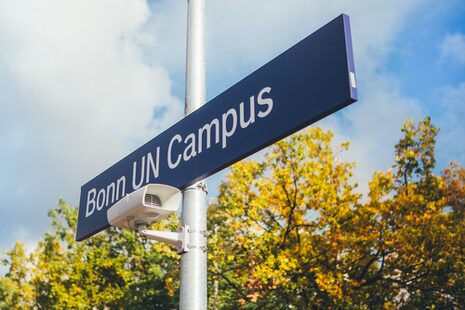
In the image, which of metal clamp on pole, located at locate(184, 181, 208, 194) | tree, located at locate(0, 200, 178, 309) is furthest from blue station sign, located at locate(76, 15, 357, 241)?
tree, located at locate(0, 200, 178, 309)

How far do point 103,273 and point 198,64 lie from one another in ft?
52.4

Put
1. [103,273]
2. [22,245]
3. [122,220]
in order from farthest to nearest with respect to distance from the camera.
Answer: [22,245], [103,273], [122,220]

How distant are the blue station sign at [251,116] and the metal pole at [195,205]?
114mm

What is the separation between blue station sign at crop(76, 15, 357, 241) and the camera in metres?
2.50

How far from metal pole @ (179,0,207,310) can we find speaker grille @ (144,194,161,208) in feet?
0.54

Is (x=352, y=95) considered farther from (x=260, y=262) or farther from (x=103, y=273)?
(x=103, y=273)

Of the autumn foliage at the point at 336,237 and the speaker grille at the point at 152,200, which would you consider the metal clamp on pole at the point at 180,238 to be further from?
the autumn foliage at the point at 336,237

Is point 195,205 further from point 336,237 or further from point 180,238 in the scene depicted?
point 336,237

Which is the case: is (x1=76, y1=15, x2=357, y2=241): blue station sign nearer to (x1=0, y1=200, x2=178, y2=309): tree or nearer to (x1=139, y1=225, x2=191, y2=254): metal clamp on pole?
(x1=139, y1=225, x2=191, y2=254): metal clamp on pole

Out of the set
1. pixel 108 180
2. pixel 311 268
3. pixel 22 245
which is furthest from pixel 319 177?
pixel 22 245

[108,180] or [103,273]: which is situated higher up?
[103,273]

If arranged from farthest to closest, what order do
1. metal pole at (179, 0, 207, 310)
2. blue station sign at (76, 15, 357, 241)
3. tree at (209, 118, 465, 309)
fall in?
tree at (209, 118, 465, 309), metal pole at (179, 0, 207, 310), blue station sign at (76, 15, 357, 241)

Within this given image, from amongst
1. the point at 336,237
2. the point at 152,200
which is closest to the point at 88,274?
the point at 336,237

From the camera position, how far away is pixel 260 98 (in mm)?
2906
